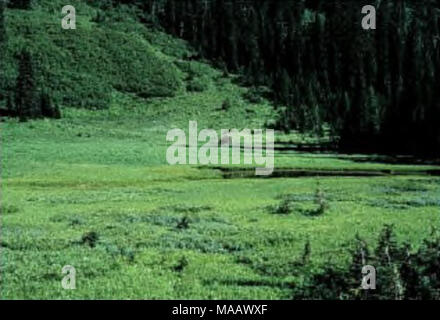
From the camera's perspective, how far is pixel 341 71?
17662cm

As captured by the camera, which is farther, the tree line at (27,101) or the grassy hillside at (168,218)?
the tree line at (27,101)

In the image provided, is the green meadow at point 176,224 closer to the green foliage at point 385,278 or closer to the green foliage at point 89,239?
the green foliage at point 89,239

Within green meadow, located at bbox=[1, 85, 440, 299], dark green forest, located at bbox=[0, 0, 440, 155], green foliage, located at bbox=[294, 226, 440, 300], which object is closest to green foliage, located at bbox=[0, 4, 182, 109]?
dark green forest, located at bbox=[0, 0, 440, 155]

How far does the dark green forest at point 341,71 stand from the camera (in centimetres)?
10275

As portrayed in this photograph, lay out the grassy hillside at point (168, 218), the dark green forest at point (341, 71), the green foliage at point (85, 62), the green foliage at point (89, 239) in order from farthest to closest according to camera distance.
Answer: the green foliage at point (85, 62), the dark green forest at point (341, 71), the green foliage at point (89, 239), the grassy hillside at point (168, 218)

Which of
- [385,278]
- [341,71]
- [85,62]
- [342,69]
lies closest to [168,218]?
[385,278]

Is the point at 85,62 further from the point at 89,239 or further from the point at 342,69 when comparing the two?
the point at 89,239

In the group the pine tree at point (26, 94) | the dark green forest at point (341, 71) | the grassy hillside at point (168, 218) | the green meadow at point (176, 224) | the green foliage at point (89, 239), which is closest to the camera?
the green meadow at point (176, 224)

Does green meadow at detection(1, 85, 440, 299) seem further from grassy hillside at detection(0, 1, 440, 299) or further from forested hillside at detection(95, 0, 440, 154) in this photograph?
forested hillside at detection(95, 0, 440, 154)

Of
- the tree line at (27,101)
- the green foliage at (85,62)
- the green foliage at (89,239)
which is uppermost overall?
the green foliage at (85,62)

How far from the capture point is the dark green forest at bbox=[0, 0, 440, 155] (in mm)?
102750

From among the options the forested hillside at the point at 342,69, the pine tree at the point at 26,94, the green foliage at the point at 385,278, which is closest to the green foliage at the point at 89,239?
the green foliage at the point at 385,278

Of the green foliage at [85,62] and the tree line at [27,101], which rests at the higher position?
the green foliage at [85,62]
